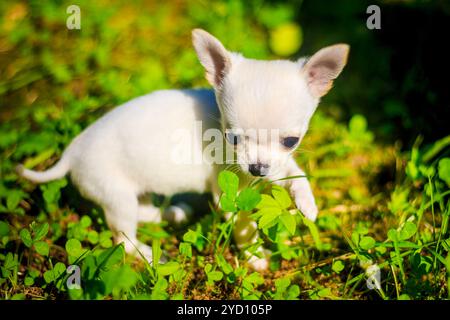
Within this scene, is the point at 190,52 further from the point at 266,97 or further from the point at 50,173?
the point at 266,97

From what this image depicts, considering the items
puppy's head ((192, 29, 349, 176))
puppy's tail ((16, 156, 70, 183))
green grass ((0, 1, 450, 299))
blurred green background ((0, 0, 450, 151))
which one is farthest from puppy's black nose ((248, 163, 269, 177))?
blurred green background ((0, 0, 450, 151))

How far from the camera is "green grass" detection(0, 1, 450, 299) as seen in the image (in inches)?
72.8

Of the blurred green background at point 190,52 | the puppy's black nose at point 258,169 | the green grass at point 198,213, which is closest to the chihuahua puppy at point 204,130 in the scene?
the puppy's black nose at point 258,169

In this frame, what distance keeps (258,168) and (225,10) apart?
2.77m

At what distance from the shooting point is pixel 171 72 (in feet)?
11.9

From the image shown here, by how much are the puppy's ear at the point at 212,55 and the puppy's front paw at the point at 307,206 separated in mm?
728

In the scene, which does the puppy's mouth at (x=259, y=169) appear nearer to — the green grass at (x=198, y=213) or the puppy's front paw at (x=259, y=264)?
the green grass at (x=198, y=213)

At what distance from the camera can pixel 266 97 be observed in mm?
1814

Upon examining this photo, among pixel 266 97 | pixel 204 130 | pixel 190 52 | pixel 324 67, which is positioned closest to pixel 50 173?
pixel 204 130

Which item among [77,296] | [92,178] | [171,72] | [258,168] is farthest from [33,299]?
[171,72]

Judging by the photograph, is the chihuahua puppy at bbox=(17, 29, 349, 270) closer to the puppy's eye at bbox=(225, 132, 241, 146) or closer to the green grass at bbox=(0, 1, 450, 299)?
the puppy's eye at bbox=(225, 132, 241, 146)

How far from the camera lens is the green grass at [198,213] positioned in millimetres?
1849

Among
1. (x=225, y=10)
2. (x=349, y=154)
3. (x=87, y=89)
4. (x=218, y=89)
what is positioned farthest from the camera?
(x=225, y=10)
